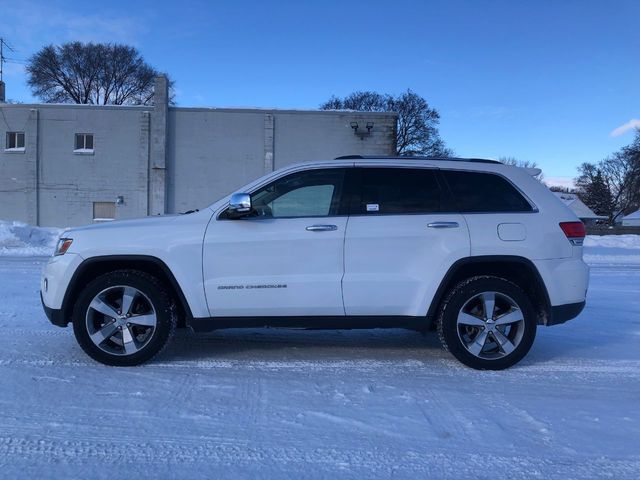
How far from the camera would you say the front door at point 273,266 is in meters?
4.41

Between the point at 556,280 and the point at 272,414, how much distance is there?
8.77 feet

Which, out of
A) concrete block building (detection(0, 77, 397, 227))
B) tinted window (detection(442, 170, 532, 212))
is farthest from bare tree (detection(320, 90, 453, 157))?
tinted window (detection(442, 170, 532, 212))

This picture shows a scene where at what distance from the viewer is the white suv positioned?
4.43m

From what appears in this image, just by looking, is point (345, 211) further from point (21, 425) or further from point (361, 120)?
point (361, 120)

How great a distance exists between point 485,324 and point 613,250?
19.4 metres

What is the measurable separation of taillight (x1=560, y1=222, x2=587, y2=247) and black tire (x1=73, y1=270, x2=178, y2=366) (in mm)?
3479

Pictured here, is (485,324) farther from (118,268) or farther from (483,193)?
(118,268)

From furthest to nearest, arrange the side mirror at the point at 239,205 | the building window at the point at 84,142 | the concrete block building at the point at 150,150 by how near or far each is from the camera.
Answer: the building window at the point at 84,142 < the concrete block building at the point at 150,150 < the side mirror at the point at 239,205

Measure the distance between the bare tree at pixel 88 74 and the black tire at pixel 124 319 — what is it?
48.4m

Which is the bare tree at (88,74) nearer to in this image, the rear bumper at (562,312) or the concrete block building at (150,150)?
the concrete block building at (150,150)

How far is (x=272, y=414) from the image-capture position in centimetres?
363

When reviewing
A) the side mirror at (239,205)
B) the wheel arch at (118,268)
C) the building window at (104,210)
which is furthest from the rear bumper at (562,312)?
the building window at (104,210)

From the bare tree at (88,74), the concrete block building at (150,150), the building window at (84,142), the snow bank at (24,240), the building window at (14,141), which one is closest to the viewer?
the snow bank at (24,240)

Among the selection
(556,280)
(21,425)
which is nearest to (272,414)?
(21,425)
